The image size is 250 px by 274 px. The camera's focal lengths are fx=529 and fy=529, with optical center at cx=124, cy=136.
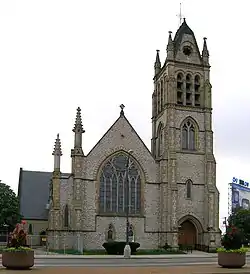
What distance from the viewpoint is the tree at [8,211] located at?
6306cm

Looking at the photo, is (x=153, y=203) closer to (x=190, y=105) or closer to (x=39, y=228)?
(x=190, y=105)

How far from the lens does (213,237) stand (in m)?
57.2

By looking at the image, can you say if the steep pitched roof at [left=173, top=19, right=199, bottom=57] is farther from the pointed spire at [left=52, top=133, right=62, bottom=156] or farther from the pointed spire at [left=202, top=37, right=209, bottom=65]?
the pointed spire at [left=52, top=133, right=62, bottom=156]

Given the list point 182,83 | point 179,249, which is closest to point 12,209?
point 179,249

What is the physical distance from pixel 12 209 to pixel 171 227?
20198mm

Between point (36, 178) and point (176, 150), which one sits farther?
point (36, 178)

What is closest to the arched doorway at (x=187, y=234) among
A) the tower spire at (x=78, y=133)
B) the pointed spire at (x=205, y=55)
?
the tower spire at (x=78, y=133)

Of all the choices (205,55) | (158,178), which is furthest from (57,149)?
(205,55)

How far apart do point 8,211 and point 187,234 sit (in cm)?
2144

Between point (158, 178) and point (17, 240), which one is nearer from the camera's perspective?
point (17, 240)

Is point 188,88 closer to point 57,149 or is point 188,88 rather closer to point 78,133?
point 78,133

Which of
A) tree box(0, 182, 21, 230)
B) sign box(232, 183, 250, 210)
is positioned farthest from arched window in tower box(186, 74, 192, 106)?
sign box(232, 183, 250, 210)

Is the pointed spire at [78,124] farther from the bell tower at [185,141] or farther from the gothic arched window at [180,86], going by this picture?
the gothic arched window at [180,86]

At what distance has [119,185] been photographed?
187 ft
